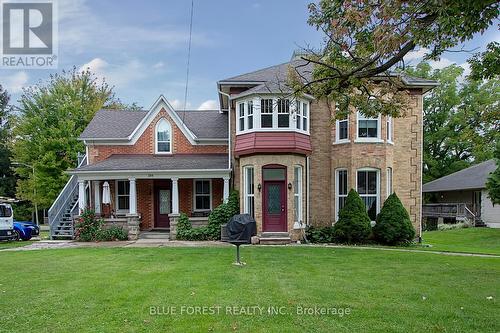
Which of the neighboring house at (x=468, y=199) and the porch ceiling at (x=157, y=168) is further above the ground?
the porch ceiling at (x=157, y=168)

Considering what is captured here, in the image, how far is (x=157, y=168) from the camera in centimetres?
1852

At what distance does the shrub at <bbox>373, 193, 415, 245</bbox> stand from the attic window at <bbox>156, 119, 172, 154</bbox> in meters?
11.1

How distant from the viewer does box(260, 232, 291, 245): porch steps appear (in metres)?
16.8

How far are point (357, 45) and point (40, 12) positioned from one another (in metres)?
10.7

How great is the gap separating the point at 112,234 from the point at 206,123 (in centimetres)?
808

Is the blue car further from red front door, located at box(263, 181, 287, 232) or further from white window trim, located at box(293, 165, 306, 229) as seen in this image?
white window trim, located at box(293, 165, 306, 229)

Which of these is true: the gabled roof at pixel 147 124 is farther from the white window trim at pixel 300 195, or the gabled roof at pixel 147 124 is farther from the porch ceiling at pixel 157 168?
the white window trim at pixel 300 195

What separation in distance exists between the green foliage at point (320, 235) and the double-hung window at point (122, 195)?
961 cm

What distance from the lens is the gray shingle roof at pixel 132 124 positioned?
69.7 feet

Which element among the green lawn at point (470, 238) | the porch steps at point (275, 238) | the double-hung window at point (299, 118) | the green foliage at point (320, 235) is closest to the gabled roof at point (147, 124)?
the double-hung window at point (299, 118)

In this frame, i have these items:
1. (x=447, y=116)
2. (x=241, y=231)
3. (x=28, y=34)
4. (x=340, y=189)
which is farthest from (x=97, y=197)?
(x=447, y=116)

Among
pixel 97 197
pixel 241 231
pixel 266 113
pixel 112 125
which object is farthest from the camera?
pixel 112 125

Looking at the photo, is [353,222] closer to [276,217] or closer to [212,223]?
[276,217]

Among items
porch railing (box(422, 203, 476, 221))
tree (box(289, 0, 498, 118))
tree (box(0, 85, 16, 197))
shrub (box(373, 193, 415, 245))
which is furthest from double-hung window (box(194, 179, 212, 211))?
tree (box(0, 85, 16, 197))
